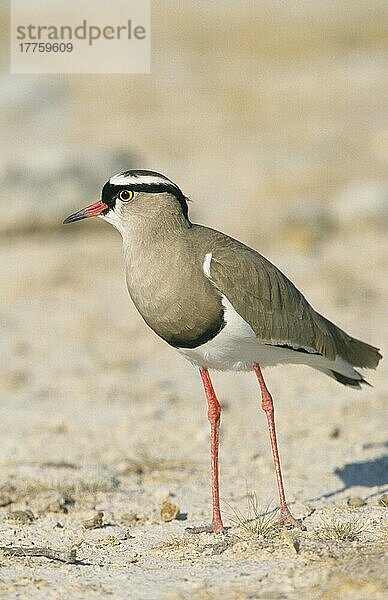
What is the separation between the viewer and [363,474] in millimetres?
6535

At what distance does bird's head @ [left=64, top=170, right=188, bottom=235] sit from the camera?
5234 millimetres

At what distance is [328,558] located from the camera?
4.34 meters

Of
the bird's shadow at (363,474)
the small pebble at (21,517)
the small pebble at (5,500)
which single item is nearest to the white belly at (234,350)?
the bird's shadow at (363,474)

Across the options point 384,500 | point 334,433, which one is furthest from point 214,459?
point 334,433

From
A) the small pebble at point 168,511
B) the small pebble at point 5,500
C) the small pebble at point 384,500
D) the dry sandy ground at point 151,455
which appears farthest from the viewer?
the small pebble at point 5,500

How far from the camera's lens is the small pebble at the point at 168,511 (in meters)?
5.76

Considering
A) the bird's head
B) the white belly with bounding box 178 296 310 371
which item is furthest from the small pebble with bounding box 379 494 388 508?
the bird's head

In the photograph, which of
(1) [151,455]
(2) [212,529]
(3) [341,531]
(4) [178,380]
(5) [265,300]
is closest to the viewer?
(3) [341,531]

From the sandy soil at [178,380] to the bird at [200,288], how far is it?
701 millimetres

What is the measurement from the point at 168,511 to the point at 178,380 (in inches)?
130

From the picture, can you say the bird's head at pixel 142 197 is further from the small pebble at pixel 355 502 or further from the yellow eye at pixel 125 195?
the small pebble at pixel 355 502

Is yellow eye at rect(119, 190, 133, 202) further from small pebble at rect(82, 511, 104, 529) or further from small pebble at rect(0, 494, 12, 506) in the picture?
small pebble at rect(0, 494, 12, 506)

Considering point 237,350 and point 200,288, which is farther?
point 237,350

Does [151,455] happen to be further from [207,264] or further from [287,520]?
[207,264]
